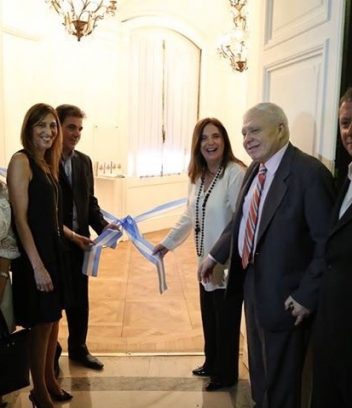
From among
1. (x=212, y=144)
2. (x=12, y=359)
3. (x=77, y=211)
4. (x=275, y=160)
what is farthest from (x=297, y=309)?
(x=77, y=211)

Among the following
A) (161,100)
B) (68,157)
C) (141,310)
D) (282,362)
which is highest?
(161,100)

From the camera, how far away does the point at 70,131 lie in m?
2.47

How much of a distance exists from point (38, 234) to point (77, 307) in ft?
2.67

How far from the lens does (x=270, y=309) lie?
5.72 feet

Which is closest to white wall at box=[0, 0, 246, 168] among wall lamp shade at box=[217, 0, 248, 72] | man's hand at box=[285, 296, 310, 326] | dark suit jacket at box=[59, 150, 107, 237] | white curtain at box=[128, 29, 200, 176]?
white curtain at box=[128, 29, 200, 176]

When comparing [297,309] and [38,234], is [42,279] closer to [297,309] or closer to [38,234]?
[38,234]

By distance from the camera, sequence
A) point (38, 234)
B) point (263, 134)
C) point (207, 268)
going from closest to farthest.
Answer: point (263, 134), point (38, 234), point (207, 268)

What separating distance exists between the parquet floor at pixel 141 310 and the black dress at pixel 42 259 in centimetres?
104

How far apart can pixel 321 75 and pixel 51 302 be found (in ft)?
4.93

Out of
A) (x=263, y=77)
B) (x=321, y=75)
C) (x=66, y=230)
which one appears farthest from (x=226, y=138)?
(x=66, y=230)

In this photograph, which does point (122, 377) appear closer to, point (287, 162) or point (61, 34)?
point (287, 162)

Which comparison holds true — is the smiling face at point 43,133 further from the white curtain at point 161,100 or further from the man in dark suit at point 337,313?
the white curtain at point 161,100

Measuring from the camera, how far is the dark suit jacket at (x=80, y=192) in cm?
248

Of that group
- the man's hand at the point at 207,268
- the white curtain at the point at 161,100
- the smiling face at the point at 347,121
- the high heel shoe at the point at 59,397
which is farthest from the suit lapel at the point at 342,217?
the white curtain at the point at 161,100
